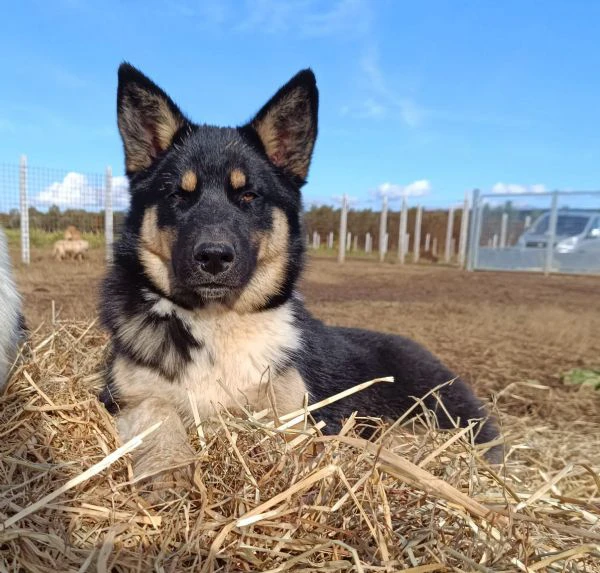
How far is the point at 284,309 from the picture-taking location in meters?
2.92

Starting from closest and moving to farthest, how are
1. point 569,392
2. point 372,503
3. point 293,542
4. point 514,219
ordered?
1. point 293,542
2. point 372,503
3. point 569,392
4. point 514,219

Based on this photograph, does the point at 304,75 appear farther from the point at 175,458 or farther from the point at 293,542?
the point at 293,542

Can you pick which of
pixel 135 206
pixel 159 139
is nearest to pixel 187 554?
pixel 135 206

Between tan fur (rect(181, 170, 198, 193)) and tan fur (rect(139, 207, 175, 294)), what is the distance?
0.77ft

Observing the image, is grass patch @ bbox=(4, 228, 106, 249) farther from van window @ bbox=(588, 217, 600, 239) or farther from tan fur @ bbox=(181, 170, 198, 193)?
van window @ bbox=(588, 217, 600, 239)

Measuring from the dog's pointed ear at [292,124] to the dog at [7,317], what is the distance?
170 cm

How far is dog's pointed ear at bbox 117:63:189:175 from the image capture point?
2.85 m

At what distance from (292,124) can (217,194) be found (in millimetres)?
713

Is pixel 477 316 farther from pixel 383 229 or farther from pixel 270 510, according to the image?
pixel 383 229

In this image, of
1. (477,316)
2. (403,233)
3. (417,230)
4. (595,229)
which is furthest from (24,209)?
(595,229)

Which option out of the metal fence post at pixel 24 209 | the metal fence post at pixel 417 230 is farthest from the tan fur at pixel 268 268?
the metal fence post at pixel 417 230

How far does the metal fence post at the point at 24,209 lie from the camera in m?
13.8

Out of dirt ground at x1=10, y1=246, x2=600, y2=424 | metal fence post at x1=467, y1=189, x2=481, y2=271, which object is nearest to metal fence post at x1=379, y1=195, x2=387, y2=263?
metal fence post at x1=467, y1=189, x2=481, y2=271

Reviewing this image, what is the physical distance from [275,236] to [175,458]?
1.40 meters
